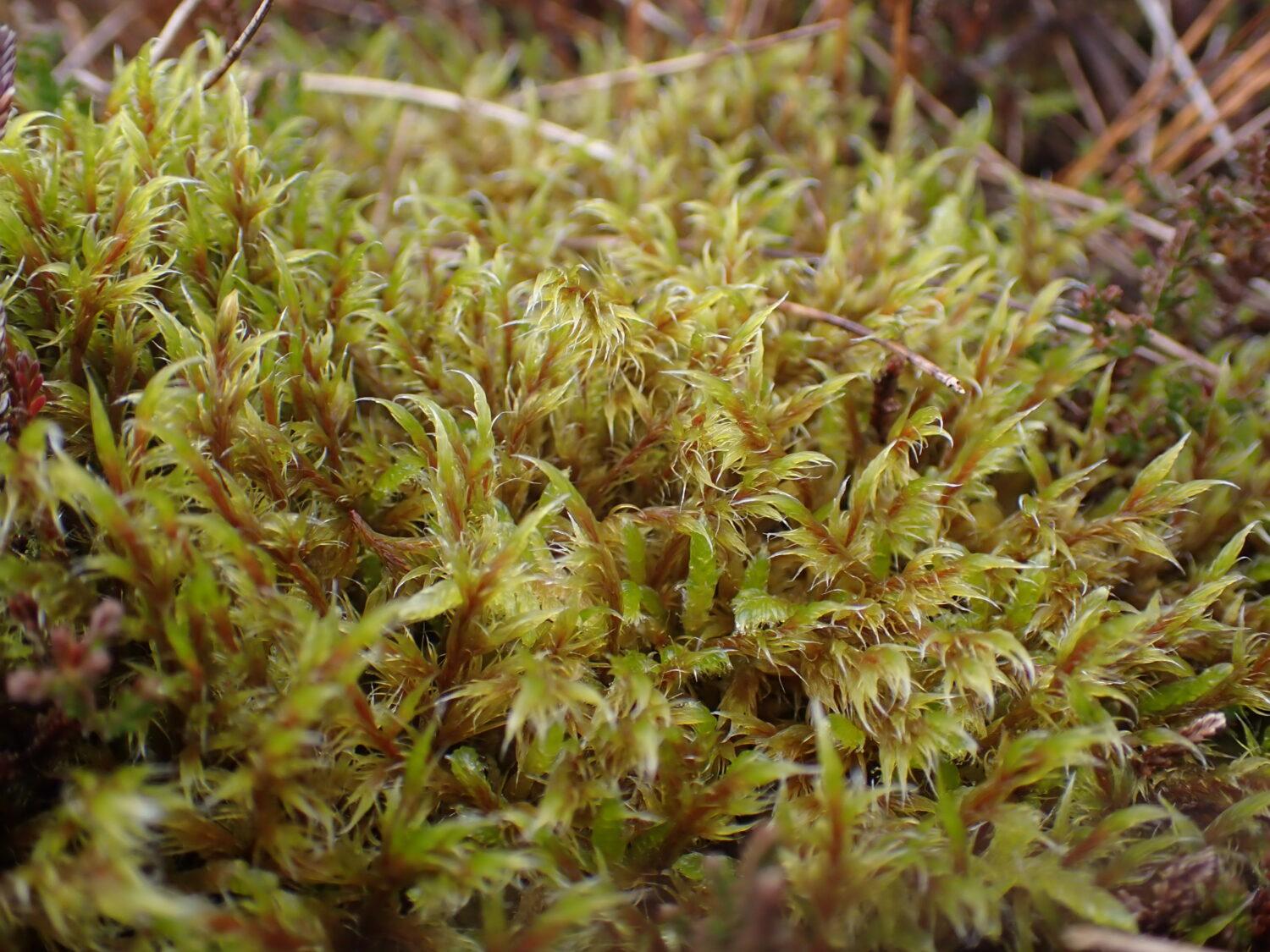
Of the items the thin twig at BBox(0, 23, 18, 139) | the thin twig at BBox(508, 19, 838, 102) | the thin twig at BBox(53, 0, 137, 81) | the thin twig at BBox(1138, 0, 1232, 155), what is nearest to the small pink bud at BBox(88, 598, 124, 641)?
the thin twig at BBox(0, 23, 18, 139)

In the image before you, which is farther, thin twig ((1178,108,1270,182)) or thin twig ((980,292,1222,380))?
thin twig ((1178,108,1270,182))

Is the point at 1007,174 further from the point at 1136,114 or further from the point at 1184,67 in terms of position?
the point at 1184,67

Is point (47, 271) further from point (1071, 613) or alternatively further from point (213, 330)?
point (1071, 613)

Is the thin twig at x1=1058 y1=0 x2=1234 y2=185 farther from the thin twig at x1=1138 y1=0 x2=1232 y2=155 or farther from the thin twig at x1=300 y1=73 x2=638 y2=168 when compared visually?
the thin twig at x1=300 y1=73 x2=638 y2=168

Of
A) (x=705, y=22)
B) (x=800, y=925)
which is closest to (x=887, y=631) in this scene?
(x=800, y=925)

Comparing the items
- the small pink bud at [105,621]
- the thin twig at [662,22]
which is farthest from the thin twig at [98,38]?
the small pink bud at [105,621]

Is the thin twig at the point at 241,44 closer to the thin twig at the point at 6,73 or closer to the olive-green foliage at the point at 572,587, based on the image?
the olive-green foliage at the point at 572,587
